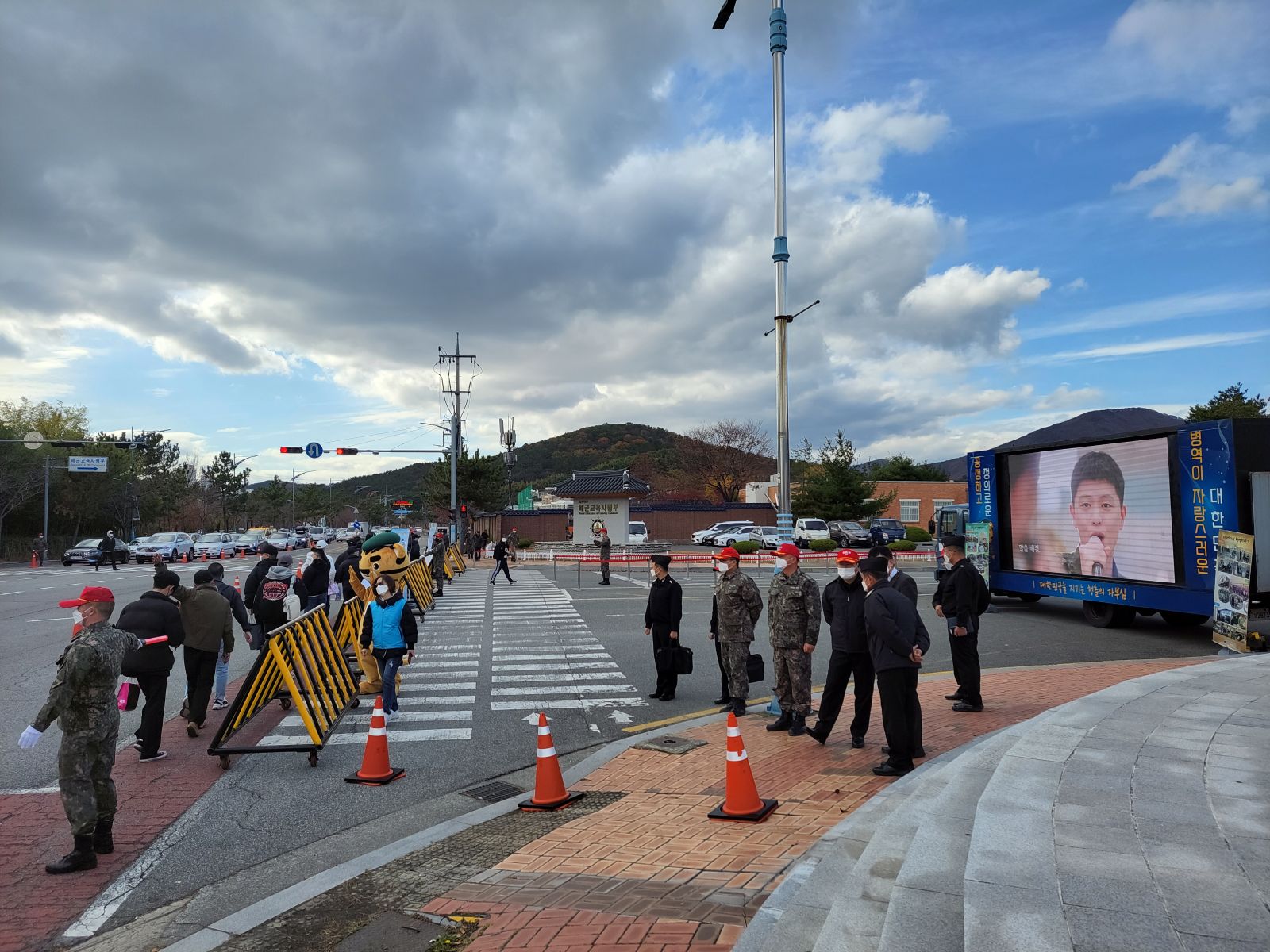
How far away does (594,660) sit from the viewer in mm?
12758

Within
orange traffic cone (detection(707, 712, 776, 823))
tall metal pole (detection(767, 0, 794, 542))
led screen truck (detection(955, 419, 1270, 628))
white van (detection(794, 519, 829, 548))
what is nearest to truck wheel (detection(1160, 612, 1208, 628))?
led screen truck (detection(955, 419, 1270, 628))

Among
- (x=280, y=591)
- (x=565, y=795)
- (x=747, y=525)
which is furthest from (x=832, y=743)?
(x=747, y=525)

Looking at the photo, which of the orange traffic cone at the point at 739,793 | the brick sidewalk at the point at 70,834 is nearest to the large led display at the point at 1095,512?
the orange traffic cone at the point at 739,793

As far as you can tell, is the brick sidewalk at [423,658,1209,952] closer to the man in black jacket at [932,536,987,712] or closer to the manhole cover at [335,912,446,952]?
the manhole cover at [335,912,446,952]

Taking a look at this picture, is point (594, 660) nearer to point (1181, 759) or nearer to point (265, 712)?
point (265, 712)

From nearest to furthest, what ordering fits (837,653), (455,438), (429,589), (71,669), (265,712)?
1. (71,669)
2. (837,653)
3. (265,712)
4. (429,589)
5. (455,438)

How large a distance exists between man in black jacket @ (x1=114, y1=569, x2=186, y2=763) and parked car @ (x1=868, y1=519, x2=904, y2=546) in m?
43.0

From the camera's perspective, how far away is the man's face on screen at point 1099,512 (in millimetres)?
15055

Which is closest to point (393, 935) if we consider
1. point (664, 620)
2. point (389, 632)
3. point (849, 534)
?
point (389, 632)

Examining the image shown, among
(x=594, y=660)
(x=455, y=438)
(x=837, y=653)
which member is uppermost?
(x=455, y=438)

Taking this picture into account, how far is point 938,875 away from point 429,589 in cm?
1878

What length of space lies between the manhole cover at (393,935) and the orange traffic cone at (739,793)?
2.14 m

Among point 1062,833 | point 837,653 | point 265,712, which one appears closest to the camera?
point 1062,833

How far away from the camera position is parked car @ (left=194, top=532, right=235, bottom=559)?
4925 centimetres
